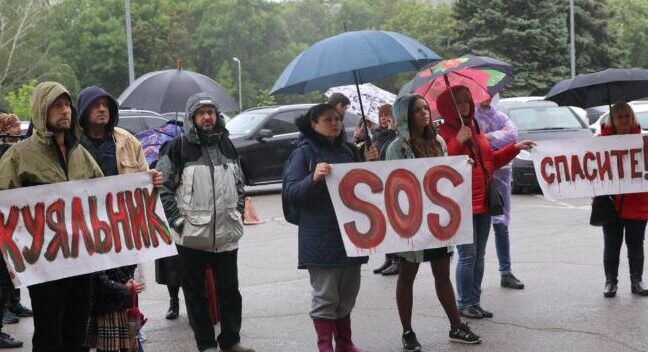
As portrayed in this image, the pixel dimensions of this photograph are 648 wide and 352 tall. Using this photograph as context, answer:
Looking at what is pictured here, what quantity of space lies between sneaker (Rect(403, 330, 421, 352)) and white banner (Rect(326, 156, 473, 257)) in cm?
66

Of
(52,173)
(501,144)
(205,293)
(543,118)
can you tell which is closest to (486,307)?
(501,144)

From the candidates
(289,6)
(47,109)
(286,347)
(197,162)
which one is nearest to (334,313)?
(286,347)

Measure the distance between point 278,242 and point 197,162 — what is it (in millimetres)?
5688

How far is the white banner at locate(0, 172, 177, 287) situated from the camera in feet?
16.2

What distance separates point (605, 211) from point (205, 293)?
136 inches

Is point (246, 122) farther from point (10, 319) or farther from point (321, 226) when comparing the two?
point (321, 226)

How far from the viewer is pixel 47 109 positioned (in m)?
4.91

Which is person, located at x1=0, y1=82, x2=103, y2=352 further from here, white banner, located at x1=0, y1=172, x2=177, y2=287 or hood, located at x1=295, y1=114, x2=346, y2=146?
hood, located at x1=295, y1=114, x2=346, y2=146

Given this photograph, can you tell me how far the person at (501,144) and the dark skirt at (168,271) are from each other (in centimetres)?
273

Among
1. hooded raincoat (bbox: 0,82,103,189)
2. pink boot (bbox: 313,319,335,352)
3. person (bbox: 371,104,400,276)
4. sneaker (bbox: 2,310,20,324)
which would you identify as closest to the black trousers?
hooded raincoat (bbox: 0,82,103,189)

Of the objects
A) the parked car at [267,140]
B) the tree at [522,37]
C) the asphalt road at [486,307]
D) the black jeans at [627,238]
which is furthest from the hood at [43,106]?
the tree at [522,37]

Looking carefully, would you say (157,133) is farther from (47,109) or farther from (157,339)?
(47,109)

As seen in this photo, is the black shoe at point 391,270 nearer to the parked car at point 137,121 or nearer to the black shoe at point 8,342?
the black shoe at point 8,342

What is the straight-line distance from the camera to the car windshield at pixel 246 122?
18125mm
